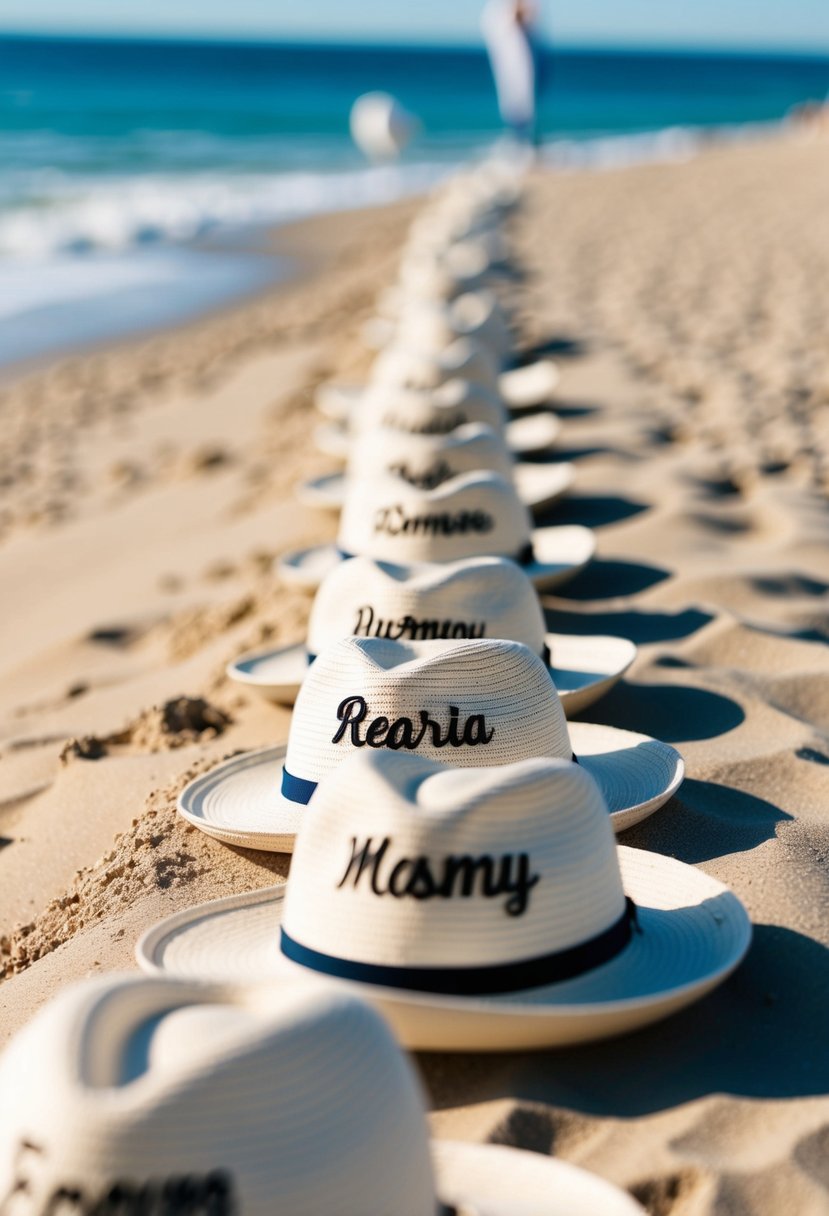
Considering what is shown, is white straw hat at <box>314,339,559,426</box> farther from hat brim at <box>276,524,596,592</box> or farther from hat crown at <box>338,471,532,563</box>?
hat crown at <box>338,471,532,563</box>

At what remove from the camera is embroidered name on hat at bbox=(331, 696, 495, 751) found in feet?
8.15

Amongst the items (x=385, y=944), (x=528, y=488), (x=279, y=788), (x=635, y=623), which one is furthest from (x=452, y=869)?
(x=528, y=488)

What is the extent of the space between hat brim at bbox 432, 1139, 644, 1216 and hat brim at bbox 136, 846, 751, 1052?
0.67 ft

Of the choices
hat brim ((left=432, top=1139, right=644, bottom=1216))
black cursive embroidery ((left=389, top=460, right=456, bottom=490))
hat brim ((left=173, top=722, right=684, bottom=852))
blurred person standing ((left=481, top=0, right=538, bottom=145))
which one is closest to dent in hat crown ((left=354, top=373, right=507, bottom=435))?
black cursive embroidery ((left=389, top=460, right=456, bottom=490))

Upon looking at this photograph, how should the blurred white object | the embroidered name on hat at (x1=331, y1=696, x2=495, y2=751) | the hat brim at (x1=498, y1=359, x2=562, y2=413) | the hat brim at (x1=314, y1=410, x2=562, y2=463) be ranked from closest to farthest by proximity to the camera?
the embroidered name on hat at (x1=331, y1=696, x2=495, y2=751) → the hat brim at (x1=314, y1=410, x2=562, y2=463) → the hat brim at (x1=498, y1=359, x2=562, y2=413) → the blurred white object

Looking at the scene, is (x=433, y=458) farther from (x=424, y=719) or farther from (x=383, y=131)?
(x=383, y=131)

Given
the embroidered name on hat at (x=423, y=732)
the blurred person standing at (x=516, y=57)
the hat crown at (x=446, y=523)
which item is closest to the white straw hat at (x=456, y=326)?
the hat crown at (x=446, y=523)

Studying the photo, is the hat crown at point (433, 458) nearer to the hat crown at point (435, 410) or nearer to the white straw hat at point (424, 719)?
the hat crown at point (435, 410)

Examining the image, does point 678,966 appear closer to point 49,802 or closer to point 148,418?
point 49,802

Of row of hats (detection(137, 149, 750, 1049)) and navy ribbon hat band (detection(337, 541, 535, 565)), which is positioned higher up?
navy ribbon hat band (detection(337, 541, 535, 565))

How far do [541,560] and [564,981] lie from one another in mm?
2383

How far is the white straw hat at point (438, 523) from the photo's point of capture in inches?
147

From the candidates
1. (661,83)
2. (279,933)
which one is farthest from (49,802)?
(661,83)

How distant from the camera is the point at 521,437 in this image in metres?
6.14
